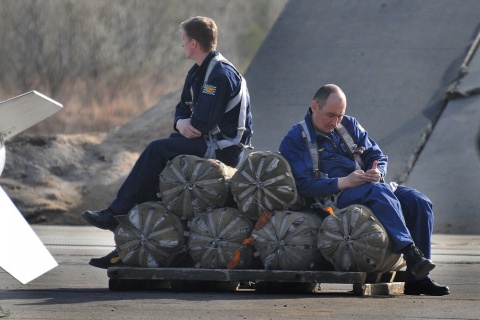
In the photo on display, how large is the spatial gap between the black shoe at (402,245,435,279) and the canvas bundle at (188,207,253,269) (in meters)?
1.19

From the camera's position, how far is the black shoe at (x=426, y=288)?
328 inches

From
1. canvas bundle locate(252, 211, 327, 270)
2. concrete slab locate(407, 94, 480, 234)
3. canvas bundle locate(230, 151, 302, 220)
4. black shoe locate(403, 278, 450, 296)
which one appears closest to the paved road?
black shoe locate(403, 278, 450, 296)

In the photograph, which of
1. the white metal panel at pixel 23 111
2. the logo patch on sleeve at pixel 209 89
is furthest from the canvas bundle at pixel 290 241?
the white metal panel at pixel 23 111

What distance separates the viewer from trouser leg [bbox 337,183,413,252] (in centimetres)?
804

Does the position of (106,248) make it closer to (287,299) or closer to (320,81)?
(287,299)

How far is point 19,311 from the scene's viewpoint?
7105mm

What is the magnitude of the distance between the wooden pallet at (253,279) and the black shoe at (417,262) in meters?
0.31

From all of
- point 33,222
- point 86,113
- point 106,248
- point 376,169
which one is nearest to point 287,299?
point 376,169

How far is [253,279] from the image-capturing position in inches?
323

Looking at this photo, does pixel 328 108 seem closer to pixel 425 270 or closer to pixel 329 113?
pixel 329 113

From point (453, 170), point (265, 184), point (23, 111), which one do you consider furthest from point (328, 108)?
point (453, 170)

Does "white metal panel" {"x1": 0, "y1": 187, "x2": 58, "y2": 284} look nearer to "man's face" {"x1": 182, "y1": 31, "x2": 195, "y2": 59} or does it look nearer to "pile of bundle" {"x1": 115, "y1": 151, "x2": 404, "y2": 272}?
"pile of bundle" {"x1": 115, "y1": 151, "x2": 404, "y2": 272}

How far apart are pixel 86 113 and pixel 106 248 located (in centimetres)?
1674

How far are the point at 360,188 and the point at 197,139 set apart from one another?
1389 millimetres
